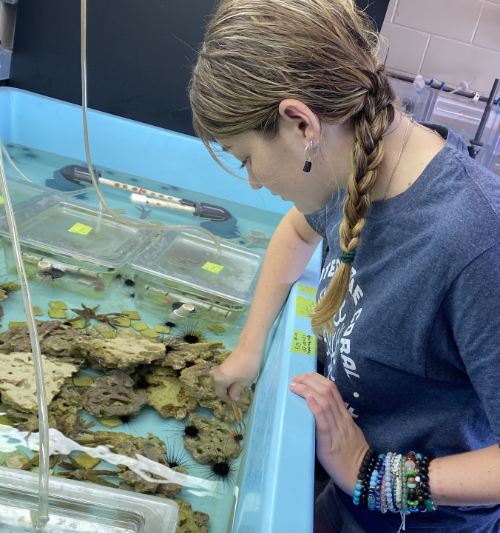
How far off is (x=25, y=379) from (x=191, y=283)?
1.50ft

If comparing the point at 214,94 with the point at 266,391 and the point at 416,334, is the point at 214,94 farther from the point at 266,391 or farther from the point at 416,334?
the point at 266,391

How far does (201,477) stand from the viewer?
0.87 metres

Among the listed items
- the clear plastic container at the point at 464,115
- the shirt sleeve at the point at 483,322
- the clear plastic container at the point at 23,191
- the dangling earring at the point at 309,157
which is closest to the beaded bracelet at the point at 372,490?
the shirt sleeve at the point at 483,322

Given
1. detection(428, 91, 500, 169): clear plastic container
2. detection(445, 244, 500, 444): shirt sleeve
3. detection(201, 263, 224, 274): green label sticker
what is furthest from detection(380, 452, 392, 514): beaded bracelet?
detection(428, 91, 500, 169): clear plastic container

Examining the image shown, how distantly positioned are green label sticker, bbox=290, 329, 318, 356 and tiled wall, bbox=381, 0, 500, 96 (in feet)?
6.50

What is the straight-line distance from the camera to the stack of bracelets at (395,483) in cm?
69

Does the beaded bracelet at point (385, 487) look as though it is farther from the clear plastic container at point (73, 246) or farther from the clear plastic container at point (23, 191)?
the clear plastic container at point (23, 191)

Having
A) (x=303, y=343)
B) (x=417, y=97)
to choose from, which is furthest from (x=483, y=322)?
(x=417, y=97)

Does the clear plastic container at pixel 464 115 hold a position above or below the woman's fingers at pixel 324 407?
above

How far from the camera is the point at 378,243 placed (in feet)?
2.38

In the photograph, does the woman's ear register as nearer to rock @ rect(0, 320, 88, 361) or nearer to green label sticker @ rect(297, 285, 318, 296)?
green label sticker @ rect(297, 285, 318, 296)

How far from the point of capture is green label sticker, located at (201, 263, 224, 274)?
54.7 inches

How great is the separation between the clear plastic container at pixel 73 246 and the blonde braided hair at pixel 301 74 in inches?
27.9

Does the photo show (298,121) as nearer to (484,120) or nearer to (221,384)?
(221,384)
